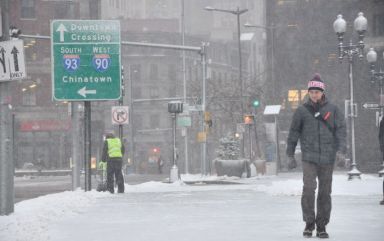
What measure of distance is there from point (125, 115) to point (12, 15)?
5275 centimetres

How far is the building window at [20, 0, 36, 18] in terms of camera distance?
82938 millimetres

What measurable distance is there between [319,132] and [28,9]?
73245 mm

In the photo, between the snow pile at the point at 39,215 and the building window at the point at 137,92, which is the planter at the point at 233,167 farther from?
the building window at the point at 137,92

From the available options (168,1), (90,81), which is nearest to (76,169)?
(90,81)

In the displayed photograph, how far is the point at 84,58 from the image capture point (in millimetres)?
25781

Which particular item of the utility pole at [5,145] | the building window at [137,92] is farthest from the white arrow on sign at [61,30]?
the building window at [137,92]

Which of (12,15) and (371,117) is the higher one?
(12,15)

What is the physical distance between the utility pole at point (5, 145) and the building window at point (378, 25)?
47.5m

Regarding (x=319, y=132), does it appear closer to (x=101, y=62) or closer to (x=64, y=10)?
(x=101, y=62)

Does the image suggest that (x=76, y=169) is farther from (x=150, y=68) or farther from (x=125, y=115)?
(x=150, y=68)

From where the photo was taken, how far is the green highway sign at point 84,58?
25547 mm

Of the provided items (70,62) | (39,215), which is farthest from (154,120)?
(39,215)

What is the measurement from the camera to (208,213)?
653 inches

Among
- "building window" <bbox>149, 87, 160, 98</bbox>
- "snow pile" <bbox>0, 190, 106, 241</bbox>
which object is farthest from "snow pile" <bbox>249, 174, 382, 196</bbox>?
"building window" <bbox>149, 87, 160, 98</bbox>
